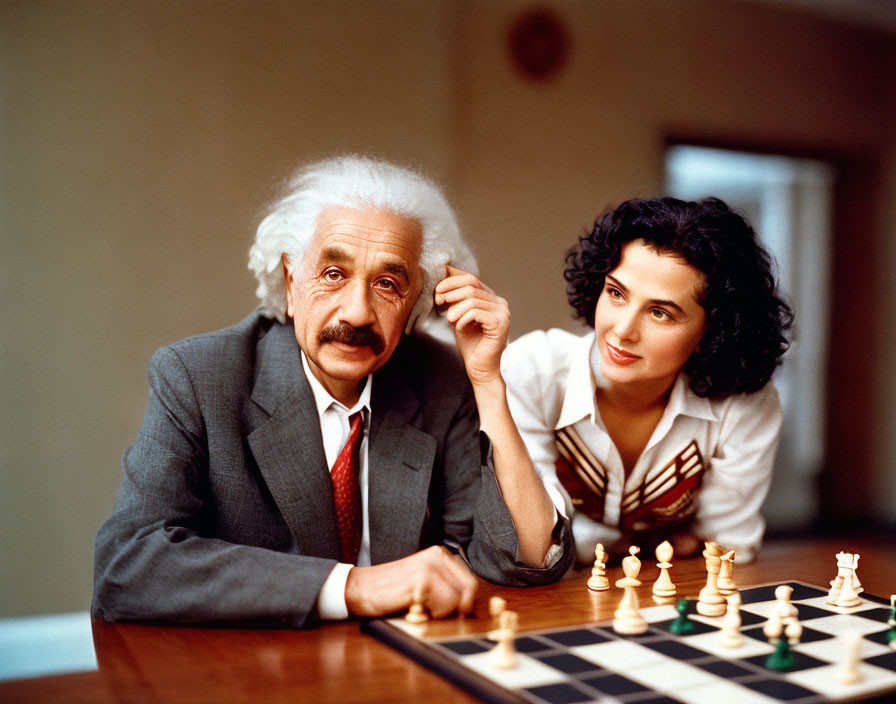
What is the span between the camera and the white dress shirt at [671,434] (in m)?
2.12

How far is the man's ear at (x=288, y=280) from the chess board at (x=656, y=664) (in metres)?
0.75

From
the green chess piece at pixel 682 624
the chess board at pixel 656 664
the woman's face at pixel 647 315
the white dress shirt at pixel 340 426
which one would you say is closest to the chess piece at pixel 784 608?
the chess board at pixel 656 664

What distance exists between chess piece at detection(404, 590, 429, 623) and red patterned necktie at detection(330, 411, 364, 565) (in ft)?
1.40

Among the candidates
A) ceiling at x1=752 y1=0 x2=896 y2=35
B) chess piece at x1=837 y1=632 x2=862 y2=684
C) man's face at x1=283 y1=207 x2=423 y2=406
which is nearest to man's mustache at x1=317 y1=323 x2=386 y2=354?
man's face at x1=283 y1=207 x2=423 y2=406

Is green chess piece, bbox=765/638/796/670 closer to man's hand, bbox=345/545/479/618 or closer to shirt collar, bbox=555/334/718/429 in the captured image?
man's hand, bbox=345/545/479/618

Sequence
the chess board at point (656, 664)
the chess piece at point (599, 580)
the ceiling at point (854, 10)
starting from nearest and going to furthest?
the chess board at point (656, 664) < the chess piece at point (599, 580) < the ceiling at point (854, 10)

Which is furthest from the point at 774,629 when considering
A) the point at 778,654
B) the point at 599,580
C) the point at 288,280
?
the point at 288,280

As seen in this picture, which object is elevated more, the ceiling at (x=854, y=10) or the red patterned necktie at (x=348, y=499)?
the ceiling at (x=854, y=10)

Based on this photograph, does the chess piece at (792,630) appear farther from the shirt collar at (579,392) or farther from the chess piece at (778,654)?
the shirt collar at (579,392)

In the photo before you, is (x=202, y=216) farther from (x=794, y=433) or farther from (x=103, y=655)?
(x=794, y=433)

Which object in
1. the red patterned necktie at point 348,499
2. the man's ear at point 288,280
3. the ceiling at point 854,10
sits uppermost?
the ceiling at point 854,10

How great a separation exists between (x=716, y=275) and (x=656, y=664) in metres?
1.04

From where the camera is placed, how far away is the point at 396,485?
5.96 feet

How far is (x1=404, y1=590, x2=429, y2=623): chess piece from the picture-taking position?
1.40 metres
